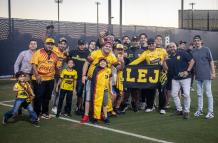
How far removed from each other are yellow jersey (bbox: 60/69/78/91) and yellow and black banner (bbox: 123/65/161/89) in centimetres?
176

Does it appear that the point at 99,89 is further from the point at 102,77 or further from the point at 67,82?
→ the point at 67,82

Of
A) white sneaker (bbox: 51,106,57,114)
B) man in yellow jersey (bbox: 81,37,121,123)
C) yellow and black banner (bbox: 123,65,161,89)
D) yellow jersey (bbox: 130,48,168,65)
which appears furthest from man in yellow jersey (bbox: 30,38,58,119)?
yellow jersey (bbox: 130,48,168,65)

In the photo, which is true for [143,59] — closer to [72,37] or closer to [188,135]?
[188,135]

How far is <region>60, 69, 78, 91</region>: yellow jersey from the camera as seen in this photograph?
10.0 m

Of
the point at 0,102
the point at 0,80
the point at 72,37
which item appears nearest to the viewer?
the point at 0,102

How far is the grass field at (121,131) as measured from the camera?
779 centimetres

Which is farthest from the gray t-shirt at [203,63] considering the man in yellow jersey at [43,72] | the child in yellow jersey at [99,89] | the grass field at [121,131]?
the man in yellow jersey at [43,72]

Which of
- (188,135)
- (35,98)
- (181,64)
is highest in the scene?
(181,64)

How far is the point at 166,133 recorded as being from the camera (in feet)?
27.4

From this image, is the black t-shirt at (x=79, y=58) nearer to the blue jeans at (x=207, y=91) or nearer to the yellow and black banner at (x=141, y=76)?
the yellow and black banner at (x=141, y=76)

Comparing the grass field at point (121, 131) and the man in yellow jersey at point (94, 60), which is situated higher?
the man in yellow jersey at point (94, 60)

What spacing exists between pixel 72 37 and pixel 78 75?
1276 centimetres

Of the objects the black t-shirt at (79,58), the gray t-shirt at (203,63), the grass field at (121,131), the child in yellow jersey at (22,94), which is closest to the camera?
the grass field at (121,131)

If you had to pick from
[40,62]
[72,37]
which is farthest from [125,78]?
[72,37]
